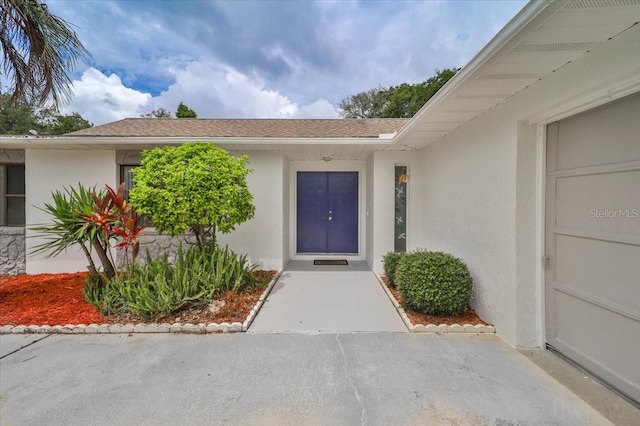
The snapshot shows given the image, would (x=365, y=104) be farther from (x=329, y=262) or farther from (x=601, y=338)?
(x=601, y=338)

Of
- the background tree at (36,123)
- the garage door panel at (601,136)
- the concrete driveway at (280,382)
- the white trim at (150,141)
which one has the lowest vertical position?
the concrete driveway at (280,382)

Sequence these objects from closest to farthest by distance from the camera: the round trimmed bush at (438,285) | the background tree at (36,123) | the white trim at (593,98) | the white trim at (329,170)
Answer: the white trim at (593,98) < the round trimmed bush at (438,285) < the white trim at (329,170) < the background tree at (36,123)

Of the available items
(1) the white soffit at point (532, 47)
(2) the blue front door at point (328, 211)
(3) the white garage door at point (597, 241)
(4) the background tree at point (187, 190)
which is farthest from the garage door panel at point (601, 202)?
(2) the blue front door at point (328, 211)

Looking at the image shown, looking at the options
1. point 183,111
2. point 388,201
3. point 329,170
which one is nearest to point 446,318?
point 388,201

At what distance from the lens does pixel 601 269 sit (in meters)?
2.37

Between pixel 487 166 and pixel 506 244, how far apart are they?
1054 mm

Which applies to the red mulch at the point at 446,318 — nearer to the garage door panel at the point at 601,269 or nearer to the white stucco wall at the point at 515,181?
the white stucco wall at the point at 515,181

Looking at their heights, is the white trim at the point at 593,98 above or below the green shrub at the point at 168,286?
above

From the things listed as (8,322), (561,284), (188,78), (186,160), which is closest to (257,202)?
(186,160)

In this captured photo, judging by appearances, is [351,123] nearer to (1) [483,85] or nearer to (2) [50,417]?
(1) [483,85]

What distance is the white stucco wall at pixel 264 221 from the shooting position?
19.8 feet

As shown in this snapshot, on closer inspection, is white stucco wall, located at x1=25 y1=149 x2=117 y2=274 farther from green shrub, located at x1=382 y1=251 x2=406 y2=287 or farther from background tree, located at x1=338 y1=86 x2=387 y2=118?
background tree, located at x1=338 y1=86 x2=387 y2=118

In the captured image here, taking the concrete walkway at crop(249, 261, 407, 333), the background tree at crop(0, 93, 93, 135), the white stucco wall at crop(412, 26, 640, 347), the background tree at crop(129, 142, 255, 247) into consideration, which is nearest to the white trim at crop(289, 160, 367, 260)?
the concrete walkway at crop(249, 261, 407, 333)

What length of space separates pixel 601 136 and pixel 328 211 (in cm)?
569
